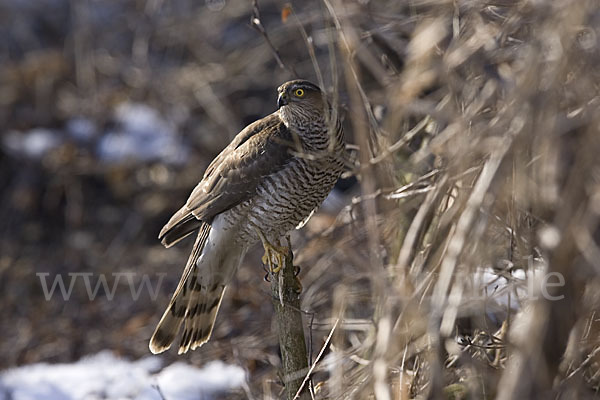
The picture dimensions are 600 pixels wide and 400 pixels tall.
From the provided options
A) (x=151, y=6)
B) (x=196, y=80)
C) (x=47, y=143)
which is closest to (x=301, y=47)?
(x=196, y=80)

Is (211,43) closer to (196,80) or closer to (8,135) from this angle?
(196,80)

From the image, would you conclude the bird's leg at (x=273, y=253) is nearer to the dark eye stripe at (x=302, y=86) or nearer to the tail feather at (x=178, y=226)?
the tail feather at (x=178, y=226)

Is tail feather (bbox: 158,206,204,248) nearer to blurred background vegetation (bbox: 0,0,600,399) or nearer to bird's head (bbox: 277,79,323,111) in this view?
blurred background vegetation (bbox: 0,0,600,399)

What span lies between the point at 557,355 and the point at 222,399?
2632 mm

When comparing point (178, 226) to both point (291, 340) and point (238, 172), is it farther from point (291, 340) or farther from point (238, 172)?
point (291, 340)

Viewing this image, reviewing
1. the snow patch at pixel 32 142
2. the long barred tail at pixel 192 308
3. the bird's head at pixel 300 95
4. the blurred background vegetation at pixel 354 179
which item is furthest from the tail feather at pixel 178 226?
the snow patch at pixel 32 142

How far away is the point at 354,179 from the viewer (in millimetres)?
7555

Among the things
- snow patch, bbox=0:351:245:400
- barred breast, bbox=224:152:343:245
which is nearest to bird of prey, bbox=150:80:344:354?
barred breast, bbox=224:152:343:245

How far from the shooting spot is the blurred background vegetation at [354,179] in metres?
2.35

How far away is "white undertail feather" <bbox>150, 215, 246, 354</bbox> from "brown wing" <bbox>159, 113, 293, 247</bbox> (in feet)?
0.62

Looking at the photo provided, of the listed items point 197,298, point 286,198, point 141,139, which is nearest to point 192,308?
point 197,298

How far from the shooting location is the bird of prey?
4180mm

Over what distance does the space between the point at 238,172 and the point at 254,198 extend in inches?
6.4

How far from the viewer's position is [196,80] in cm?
858
